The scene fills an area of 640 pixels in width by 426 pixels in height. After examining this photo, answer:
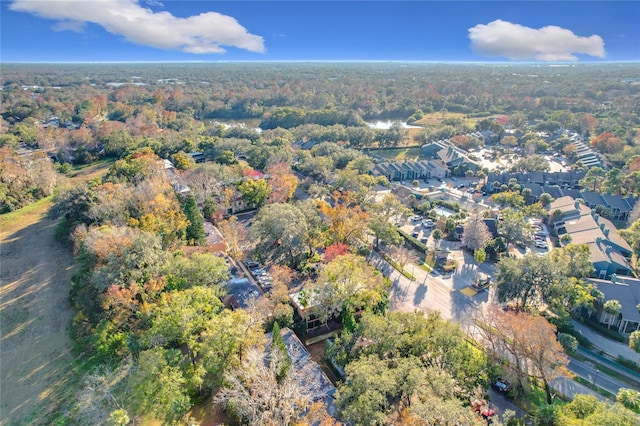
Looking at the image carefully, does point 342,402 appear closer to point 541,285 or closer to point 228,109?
point 541,285

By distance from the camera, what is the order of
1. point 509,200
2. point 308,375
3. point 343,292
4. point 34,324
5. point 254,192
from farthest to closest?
1. point 509,200
2. point 254,192
3. point 34,324
4. point 343,292
5. point 308,375

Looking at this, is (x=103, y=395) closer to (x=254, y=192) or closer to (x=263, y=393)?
(x=263, y=393)

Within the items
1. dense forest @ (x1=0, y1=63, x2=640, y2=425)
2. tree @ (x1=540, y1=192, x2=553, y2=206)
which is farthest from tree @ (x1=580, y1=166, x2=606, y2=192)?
tree @ (x1=540, y1=192, x2=553, y2=206)

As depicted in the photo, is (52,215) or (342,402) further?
(52,215)

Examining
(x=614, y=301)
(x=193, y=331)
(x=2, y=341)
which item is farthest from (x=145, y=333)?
(x=614, y=301)

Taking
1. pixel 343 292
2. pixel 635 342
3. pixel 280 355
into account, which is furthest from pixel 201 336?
pixel 635 342

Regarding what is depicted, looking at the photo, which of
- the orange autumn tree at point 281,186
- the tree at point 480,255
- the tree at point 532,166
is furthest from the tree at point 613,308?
the tree at point 532,166
